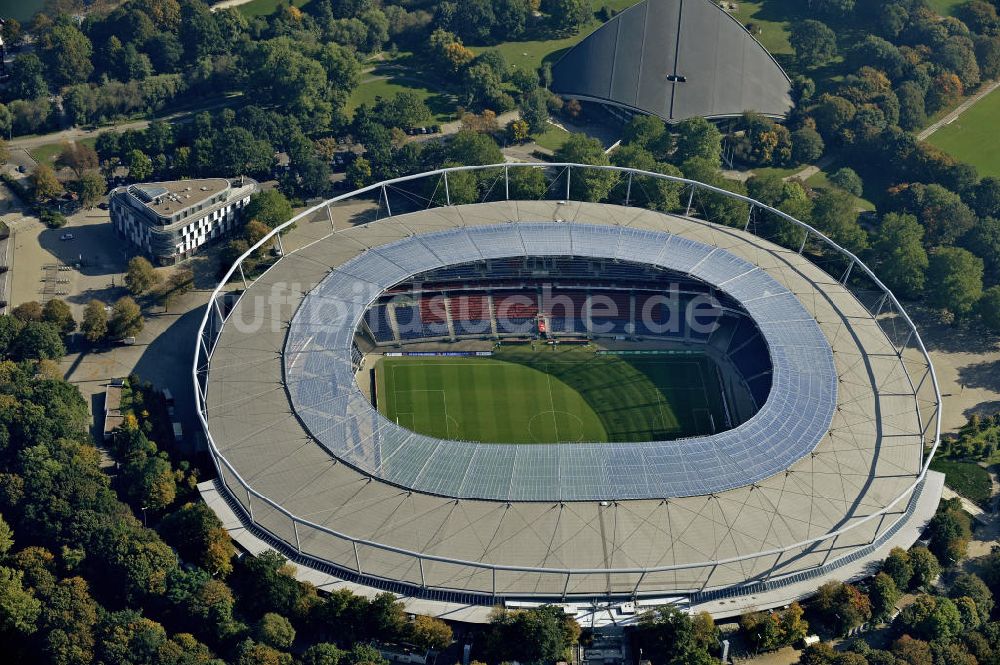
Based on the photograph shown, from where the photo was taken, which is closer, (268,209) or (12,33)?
(268,209)

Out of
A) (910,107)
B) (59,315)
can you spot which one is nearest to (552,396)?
(59,315)

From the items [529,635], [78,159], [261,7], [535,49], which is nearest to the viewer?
[529,635]

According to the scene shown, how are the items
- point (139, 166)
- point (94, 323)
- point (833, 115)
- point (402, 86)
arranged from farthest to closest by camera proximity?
point (402, 86) < point (833, 115) < point (139, 166) < point (94, 323)

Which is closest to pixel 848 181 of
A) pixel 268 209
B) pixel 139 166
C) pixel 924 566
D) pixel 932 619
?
pixel 924 566

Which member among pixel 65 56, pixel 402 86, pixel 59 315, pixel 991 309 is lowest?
pixel 59 315

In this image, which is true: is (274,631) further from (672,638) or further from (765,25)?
(765,25)

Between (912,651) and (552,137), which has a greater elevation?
(552,137)

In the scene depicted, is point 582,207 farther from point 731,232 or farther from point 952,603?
point 952,603

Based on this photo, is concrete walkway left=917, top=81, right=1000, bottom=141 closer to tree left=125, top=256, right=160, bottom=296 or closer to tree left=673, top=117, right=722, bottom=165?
tree left=673, top=117, right=722, bottom=165
